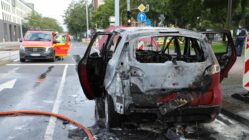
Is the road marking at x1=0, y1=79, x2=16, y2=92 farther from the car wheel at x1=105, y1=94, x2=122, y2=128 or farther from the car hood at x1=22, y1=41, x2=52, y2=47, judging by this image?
the car hood at x1=22, y1=41, x2=52, y2=47

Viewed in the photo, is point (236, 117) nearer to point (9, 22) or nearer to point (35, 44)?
point (35, 44)

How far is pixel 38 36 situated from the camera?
18.1m

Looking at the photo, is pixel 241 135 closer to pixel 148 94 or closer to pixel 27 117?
pixel 148 94

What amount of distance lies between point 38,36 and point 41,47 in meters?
1.38

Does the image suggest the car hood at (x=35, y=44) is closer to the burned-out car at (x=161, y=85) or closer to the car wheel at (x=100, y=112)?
the car wheel at (x=100, y=112)

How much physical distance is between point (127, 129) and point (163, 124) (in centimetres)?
66

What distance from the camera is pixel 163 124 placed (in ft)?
17.8

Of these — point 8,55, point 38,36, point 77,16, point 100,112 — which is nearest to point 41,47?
point 38,36

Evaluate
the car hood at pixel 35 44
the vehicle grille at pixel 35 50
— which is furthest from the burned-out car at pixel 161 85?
the car hood at pixel 35 44

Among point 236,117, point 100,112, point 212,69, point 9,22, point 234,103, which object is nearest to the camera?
point 212,69

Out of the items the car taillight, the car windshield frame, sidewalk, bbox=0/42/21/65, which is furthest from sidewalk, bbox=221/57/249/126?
sidewalk, bbox=0/42/21/65

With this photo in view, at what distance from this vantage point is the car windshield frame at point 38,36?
17900 mm

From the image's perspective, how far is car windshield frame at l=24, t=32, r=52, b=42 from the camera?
17.9m

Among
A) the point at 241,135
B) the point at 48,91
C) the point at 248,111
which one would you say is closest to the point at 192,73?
the point at 241,135
